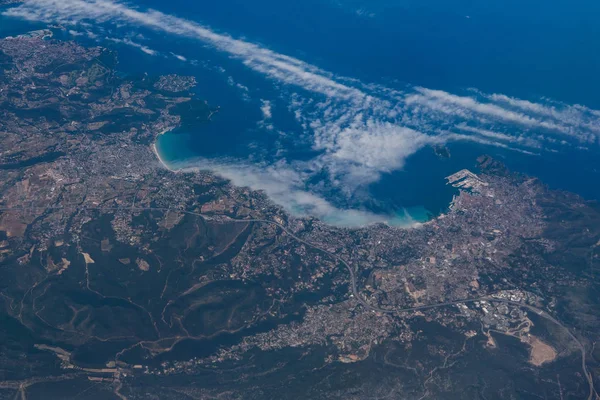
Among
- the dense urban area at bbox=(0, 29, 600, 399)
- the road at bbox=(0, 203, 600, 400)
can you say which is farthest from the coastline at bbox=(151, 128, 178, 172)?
the road at bbox=(0, 203, 600, 400)

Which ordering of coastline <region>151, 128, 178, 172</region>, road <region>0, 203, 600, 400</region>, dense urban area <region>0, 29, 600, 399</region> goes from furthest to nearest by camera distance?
coastline <region>151, 128, 178, 172</region>
road <region>0, 203, 600, 400</region>
dense urban area <region>0, 29, 600, 399</region>

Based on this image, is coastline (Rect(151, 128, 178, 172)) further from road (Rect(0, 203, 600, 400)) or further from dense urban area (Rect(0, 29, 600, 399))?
road (Rect(0, 203, 600, 400))

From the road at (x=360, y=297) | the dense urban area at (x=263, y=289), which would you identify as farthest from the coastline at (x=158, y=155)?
the road at (x=360, y=297)

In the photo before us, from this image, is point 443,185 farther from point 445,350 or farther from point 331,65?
point 331,65

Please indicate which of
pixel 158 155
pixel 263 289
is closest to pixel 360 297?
pixel 263 289

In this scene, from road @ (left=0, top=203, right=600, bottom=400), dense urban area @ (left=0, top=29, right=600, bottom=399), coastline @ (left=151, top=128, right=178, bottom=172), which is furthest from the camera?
coastline @ (left=151, top=128, right=178, bottom=172)

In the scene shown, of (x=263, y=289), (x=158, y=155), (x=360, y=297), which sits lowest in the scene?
(x=263, y=289)

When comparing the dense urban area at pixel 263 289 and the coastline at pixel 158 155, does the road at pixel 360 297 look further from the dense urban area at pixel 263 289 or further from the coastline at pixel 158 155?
the coastline at pixel 158 155

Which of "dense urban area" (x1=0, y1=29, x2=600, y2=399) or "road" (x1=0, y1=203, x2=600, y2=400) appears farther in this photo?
"road" (x1=0, y1=203, x2=600, y2=400)

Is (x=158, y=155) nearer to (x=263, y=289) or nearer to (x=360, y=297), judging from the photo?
(x=263, y=289)
